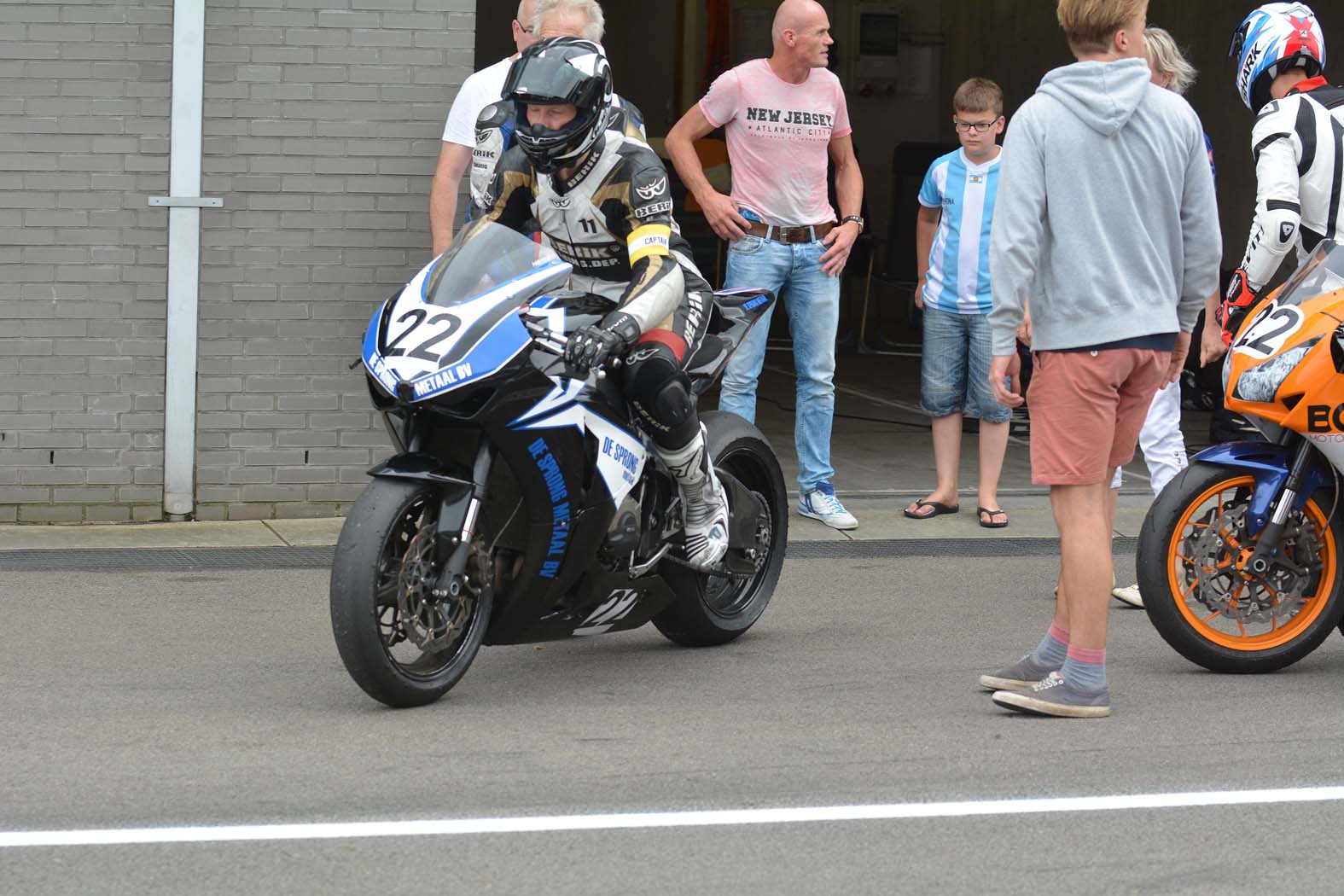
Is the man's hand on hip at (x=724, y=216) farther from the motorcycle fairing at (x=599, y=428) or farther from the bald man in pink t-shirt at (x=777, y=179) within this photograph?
the motorcycle fairing at (x=599, y=428)

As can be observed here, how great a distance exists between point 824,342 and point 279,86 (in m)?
2.52

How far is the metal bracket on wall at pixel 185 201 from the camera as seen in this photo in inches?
333

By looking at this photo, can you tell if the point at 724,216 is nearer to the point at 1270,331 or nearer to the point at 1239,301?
the point at 1239,301

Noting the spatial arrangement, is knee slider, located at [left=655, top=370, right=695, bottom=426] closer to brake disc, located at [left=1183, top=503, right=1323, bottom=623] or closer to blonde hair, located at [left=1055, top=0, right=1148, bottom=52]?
blonde hair, located at [left=1055, top=0, right=1148, bottom=52]

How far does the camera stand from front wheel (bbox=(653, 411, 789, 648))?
6.46m

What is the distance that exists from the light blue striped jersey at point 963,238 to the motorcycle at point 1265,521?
107 inches

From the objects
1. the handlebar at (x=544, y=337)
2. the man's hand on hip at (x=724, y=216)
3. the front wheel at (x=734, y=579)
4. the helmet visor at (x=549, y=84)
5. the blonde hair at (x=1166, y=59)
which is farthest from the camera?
the man's hand on hip at (x=724, y=216)

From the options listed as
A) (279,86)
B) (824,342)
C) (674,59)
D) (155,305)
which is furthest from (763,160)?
(674,59)

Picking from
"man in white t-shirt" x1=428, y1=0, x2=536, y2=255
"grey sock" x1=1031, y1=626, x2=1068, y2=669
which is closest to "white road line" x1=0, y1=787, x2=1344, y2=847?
"grey sock" x1=1031, y1=626, x2=1068, y2=669

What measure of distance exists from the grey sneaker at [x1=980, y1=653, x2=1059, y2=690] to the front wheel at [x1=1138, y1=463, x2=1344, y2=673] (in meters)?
0.43

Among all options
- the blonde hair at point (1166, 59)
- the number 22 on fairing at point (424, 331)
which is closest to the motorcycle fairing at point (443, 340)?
the number 22 on fairing at point (424, 331)

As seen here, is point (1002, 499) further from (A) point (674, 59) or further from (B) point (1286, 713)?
(A) point (674, 59)

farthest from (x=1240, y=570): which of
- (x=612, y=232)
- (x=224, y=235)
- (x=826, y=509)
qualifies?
(x=224, y=235)

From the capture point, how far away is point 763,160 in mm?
8680
